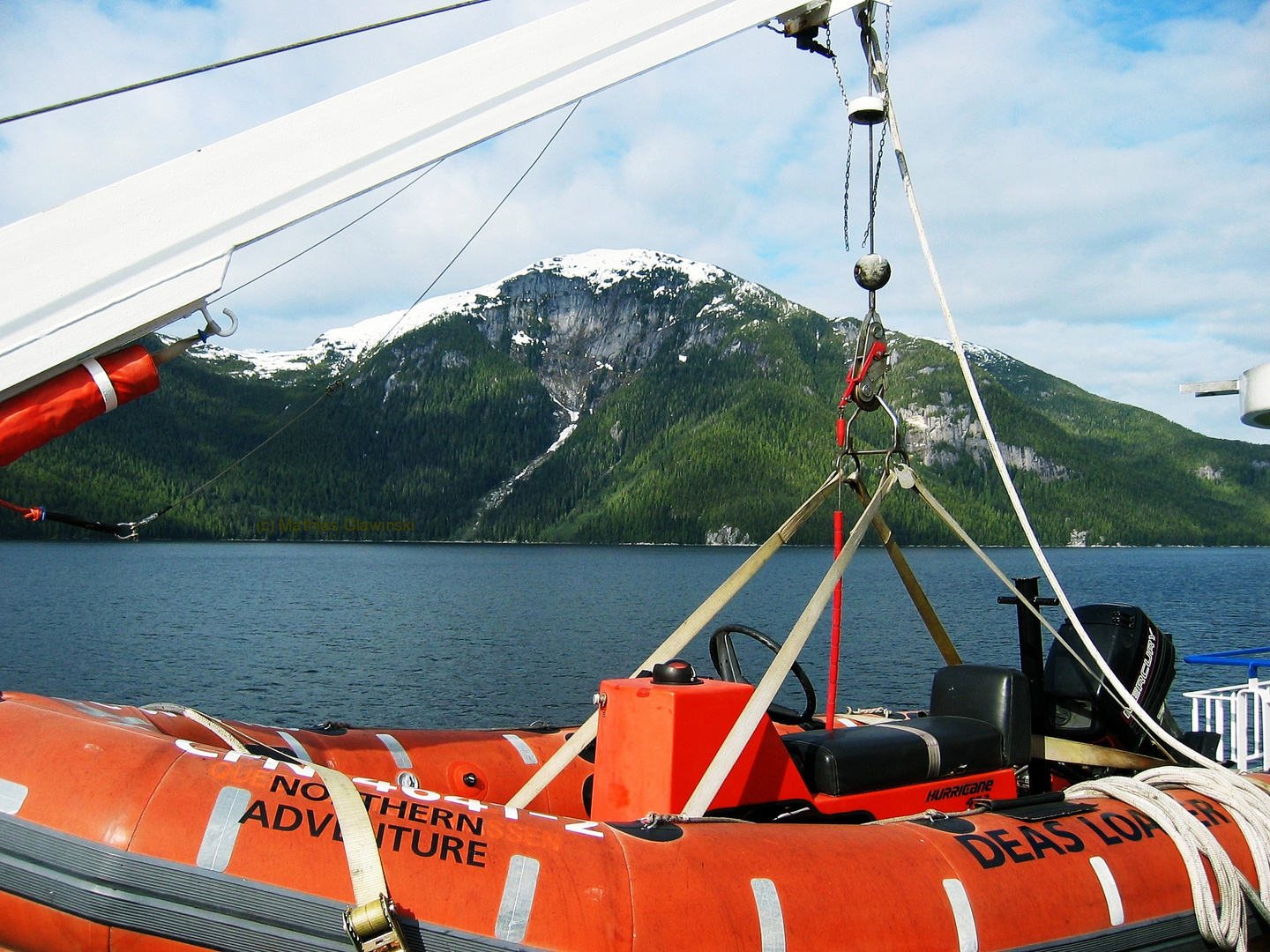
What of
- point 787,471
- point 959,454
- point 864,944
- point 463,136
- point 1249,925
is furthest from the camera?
point 959,454

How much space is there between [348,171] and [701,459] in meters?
173

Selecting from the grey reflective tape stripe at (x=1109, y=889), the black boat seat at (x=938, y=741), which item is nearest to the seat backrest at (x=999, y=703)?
the black boat seat at (x=938, y=741)

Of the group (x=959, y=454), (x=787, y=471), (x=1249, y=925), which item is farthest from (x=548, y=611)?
(x=959, y=454)

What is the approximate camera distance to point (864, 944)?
3.93 metres

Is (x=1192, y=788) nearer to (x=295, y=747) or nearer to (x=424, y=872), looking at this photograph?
(x=424, y=872)

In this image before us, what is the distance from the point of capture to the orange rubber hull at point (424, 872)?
3.32 m

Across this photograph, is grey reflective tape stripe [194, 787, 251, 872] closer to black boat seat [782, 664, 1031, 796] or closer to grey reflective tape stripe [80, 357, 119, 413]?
grey reflective tape stripe [80, 357, 119, 413]

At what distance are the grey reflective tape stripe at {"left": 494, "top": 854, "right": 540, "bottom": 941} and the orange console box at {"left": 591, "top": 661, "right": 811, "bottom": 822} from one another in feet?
3.45

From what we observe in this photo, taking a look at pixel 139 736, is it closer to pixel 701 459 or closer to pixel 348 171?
pixel 348 171

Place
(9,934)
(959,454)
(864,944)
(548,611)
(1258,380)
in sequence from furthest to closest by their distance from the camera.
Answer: (959,454), (548,611), (1258,380), (864,944), (9,934)

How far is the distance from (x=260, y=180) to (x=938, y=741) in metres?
4.41

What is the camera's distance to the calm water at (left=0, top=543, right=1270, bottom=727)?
72.9 feet

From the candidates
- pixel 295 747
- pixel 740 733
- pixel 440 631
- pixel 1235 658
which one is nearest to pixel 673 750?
pixel 740 733

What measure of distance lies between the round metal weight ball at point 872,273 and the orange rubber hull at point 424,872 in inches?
127
